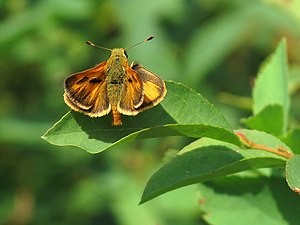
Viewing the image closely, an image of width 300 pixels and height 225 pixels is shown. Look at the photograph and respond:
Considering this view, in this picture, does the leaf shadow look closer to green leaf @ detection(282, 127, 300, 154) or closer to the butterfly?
the butterfly

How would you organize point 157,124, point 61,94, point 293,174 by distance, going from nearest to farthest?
point 293,174 < point 157,124 < point 61,94

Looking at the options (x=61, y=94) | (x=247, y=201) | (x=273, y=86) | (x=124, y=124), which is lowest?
(x=61, y=94)

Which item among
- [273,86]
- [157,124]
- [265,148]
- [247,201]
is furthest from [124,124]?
[273,86]

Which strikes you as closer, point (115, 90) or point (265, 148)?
point (265, 148)

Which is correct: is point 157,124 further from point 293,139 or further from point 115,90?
point 293,139

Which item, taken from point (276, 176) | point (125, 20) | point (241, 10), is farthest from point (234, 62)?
point (276, 176)

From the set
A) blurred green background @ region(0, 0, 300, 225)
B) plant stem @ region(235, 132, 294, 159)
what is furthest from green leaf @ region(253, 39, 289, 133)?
blurred green background @ region(0, 0, 300, 225)
